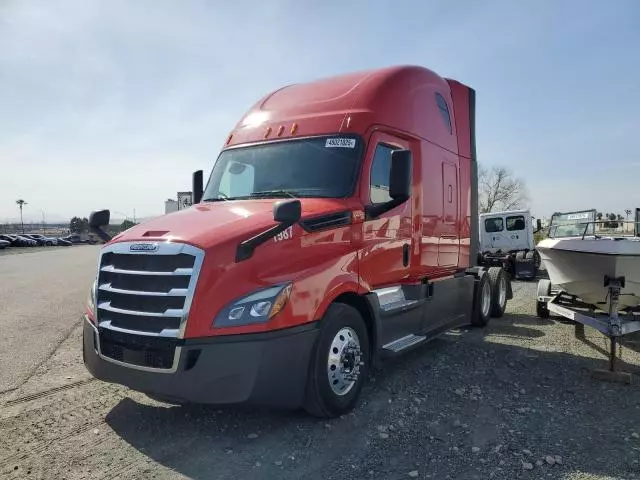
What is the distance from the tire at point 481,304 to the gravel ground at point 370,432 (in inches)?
95.2

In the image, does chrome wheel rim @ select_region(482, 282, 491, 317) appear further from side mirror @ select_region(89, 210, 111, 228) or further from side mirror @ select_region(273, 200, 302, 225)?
side mirror @ select_region(89, 210, 111, 228)

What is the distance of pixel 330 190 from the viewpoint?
5.10 meters

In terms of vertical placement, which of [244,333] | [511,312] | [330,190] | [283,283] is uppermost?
[330,190]

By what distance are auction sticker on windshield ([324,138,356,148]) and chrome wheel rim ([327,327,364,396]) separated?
1872 mm

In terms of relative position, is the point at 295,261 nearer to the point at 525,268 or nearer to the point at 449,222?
the point at 449,222

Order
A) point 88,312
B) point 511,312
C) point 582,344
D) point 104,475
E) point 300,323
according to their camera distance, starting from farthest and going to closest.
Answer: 1. point 511,312
2. point 582,344
3. point 88,312
4. point 300,323
5. point 104,475

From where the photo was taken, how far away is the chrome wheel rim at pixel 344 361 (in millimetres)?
4668

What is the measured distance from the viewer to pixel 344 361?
15.8 feet

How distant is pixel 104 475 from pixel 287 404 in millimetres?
1442

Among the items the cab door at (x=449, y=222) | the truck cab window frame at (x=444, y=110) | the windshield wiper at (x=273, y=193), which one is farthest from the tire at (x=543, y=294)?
the windshield wiper at (x=273, y=193)

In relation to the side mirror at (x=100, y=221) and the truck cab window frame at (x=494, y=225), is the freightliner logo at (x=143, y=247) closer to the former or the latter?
the side mirror at (x=100, y=221)

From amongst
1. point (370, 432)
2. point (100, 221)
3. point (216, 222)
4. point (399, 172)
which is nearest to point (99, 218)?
point (100, 221)

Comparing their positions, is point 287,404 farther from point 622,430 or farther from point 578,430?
point 622,430

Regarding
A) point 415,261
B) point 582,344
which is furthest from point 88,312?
point 582,344
